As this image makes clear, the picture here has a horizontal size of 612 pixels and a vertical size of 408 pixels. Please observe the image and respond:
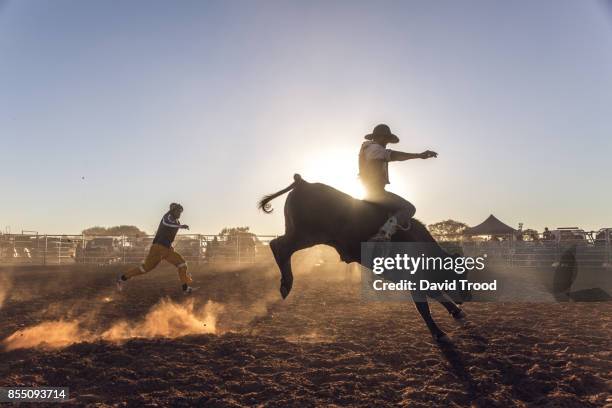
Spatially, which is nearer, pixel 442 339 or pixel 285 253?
pixel 442 339

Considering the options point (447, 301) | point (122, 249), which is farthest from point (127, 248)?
point (447, 301)

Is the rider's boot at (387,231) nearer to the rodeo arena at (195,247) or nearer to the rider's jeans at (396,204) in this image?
the rider's jeans at (396,204)

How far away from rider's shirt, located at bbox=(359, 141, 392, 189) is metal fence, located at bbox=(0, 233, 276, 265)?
1821 centimetres

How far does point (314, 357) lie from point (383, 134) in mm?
2717

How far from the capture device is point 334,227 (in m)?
5.58

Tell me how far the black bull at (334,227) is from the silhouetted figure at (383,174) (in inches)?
5.0

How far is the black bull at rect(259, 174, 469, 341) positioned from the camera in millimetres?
5473

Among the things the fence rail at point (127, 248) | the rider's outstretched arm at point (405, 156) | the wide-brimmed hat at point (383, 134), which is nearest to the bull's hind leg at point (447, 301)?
the rider's outstretched arm at point (405, 156)

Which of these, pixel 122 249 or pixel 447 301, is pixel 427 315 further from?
pixel 122 249

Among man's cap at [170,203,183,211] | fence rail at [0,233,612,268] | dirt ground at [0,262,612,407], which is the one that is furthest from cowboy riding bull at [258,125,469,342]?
fence rail at [0,233,612,268]

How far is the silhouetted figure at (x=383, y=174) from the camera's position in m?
5.39

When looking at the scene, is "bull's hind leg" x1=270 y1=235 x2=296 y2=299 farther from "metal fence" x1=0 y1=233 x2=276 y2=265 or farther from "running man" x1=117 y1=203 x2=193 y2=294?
"metal fence" x1=0 y1=233 x2=276 y2=265

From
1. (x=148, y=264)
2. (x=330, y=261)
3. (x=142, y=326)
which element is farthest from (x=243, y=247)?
(x=142, y=326)

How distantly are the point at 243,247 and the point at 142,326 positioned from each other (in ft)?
56.8
